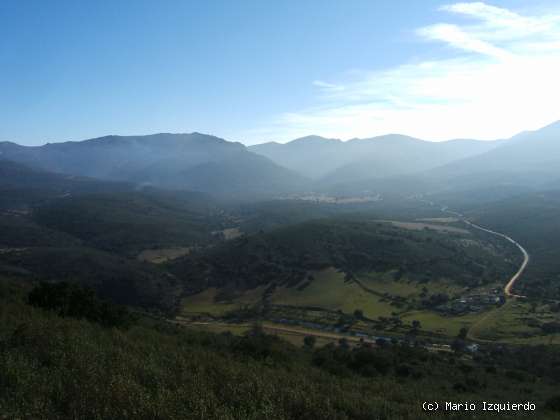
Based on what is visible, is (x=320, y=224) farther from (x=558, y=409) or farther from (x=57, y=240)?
(x=558, y=409)

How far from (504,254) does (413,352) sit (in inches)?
2261

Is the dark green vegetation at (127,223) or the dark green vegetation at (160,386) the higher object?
the dark green vegetation at (160,386)

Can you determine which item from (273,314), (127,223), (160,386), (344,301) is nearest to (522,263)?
(344,301)

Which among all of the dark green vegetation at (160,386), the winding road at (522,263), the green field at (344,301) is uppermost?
the dark green vegetation at (160,386)

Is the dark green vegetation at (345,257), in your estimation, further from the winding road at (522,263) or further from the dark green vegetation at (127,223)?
the dark green vegetation at (127,223)

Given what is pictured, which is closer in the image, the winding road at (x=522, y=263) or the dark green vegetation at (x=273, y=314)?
the dark green vegetation at (x=273, y=314)

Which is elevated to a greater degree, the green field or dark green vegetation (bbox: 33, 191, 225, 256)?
dark green vegetation (bbox: 33, 191, 225, 256)

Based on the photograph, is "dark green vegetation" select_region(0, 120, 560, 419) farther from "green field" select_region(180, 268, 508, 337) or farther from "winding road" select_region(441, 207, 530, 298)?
"winding road" select_region(441, 207, 530, 298)

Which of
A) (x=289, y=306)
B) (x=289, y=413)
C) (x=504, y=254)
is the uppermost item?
(x=289, y=413)

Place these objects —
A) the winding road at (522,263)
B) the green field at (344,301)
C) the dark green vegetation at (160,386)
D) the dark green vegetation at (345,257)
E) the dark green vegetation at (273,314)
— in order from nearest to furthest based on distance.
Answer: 1. the dark green vegetation at (160,386)
2. the dark green vegetation at (273,314)
3. the green field at (344,301)
4. the winding road at (522,263)
5. the dark green vegetation at (345,257)

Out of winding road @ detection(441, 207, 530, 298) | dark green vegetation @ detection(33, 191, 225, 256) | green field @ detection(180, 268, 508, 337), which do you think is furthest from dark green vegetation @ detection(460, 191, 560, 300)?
dark green vegetation @ detection(33, 191, 225, 256)

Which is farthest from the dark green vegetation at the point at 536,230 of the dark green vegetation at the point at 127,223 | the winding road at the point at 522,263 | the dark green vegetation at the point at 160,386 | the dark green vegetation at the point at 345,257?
the dark green vegetation at the point at 127,223

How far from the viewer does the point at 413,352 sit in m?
24.2

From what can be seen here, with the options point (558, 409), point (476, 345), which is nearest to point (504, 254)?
point (476, 345)
